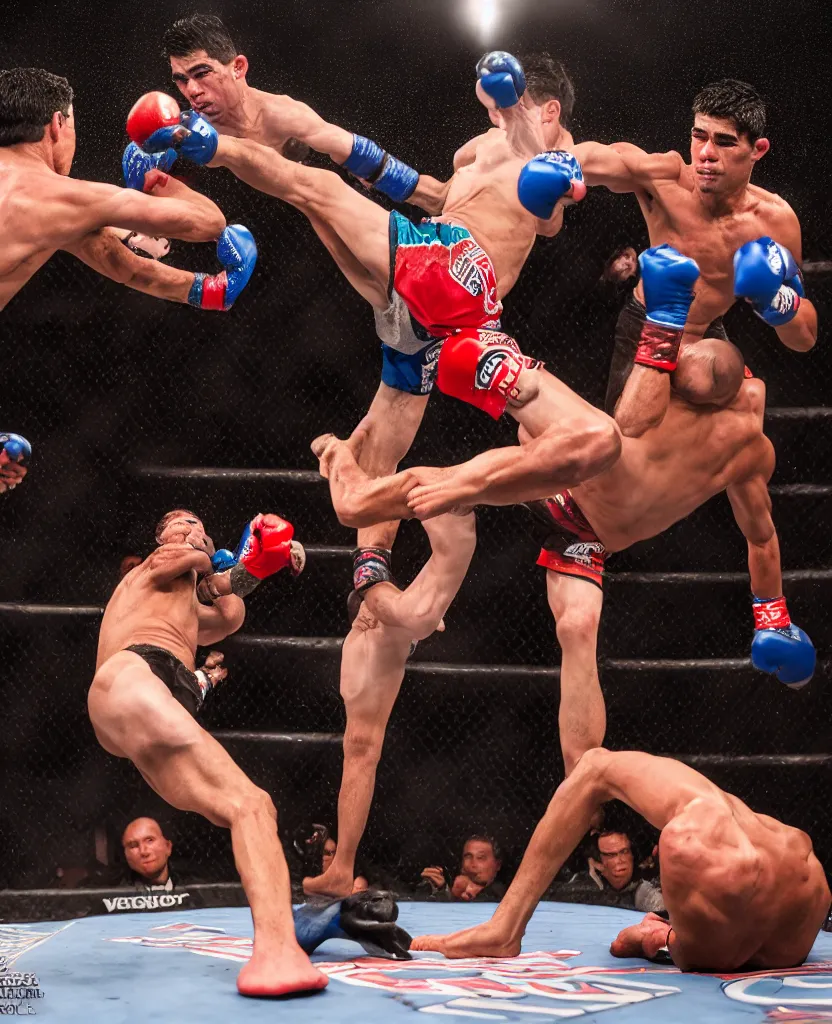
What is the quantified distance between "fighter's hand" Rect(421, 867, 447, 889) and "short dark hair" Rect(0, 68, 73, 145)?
2914 millimetres

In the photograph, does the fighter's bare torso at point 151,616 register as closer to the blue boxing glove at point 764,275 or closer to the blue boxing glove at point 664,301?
the blue boxing glove at point 664,301

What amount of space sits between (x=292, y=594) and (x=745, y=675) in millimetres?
1752

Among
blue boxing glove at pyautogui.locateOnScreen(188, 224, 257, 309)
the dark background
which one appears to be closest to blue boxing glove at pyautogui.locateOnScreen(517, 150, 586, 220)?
blue boxing glove at pyautogui.locateOnScreen(188, 224, 257, 309)

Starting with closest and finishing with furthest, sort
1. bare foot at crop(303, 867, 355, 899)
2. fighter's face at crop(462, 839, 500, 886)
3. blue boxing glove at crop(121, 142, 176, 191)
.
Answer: blue boxing glove at crop(121, 142, 176, 191) → bare foot at crop(303, 867, 355, 899) → fighter's face at crop(462, 839, 500, 886)

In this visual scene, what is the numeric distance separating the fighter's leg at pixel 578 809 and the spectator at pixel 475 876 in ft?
4.95

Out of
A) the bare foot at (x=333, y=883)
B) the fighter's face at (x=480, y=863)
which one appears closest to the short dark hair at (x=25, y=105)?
the bare foot at (x=333, y=883)

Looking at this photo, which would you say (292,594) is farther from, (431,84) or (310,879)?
(431,84)

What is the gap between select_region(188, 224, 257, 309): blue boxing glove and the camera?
3395 mm

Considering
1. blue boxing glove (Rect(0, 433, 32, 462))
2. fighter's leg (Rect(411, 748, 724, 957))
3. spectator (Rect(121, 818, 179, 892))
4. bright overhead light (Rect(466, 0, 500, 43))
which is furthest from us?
bright overhead light (Rect(466, 0, 500, 43))

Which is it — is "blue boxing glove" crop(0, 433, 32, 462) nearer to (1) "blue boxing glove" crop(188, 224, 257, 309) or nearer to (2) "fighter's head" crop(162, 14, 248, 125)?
(1) "blue boxing glove" crop(188, 224, 257, 309)

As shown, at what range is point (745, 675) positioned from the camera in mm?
4793

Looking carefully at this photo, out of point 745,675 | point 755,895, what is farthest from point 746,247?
point 745,675

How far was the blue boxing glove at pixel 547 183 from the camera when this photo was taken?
3.23 meters

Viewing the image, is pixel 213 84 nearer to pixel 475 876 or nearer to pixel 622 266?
pixel 622 266
